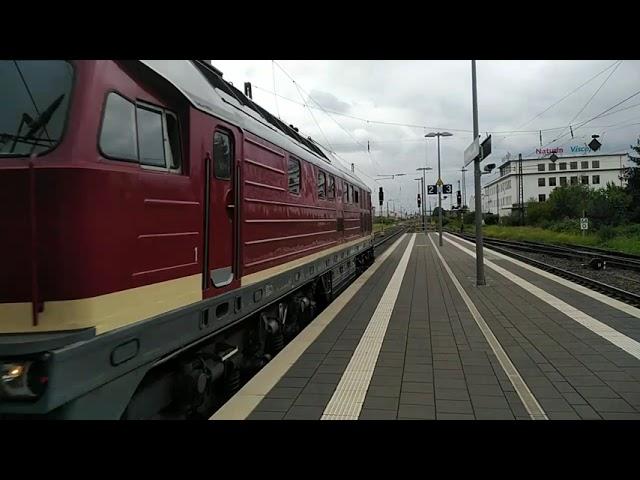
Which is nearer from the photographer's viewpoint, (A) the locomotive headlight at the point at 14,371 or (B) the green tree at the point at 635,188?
(A) the locomotive headlight at the point at 14,371

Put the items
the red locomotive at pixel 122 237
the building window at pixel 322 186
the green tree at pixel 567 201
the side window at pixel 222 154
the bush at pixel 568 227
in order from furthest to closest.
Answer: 1. the green tree at pixel 567 201
2. the bush at pixel 568 227
3. the building window at pixel 322 186
4. the side window at pixel 222 154
5. the red locomotive at pixel 122 237

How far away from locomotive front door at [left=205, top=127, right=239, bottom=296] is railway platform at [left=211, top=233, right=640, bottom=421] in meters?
1.17

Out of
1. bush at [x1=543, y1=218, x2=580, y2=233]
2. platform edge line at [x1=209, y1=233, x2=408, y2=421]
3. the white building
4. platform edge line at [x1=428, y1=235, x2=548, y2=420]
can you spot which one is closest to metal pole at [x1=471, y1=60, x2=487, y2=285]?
platform edge line at [x1=428, y1=235, x2=548, y2=420]

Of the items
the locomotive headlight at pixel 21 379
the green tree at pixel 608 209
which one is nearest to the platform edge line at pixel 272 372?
the locomotive headlight at pixel 21 379

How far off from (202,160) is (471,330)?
5.38 meters

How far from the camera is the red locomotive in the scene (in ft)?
8.80

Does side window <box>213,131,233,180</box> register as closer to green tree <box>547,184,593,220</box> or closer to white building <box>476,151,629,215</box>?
green tree <box>547,184,593,220</box>

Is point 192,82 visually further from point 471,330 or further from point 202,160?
point 471,330

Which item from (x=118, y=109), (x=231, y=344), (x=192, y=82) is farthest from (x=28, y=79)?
(x=231, y=344)

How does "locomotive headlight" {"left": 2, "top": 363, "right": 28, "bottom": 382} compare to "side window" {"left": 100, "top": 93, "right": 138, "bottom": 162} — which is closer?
"locomotive headlight" {"left": 2, "top": 363, "right": 28, "bottom": 382}

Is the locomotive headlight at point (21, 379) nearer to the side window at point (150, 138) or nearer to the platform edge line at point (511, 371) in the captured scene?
the side window at point (150, 138)

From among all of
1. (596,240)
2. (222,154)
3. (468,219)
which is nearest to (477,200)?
(222,154)

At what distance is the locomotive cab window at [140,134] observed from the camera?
3062 millimetres

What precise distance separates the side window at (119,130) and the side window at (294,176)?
3.70 m
